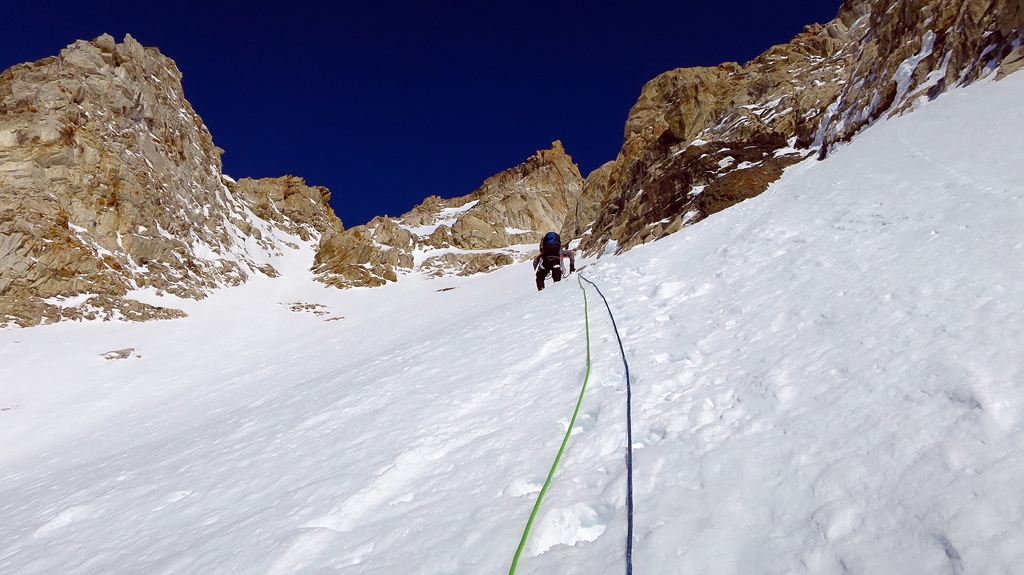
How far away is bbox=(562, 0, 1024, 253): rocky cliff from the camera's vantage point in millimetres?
19031

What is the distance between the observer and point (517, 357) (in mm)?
6172

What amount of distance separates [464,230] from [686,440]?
93796 millimetres

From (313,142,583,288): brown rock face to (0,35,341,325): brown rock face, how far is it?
11.2m

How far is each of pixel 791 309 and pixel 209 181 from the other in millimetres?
71068

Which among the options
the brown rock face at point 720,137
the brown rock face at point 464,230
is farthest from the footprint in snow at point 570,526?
the brown rock face at point 464,230

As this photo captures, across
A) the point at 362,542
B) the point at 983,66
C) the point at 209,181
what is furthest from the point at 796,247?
the point at 209,181

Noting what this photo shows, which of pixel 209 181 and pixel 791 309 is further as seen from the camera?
pixel 209 181

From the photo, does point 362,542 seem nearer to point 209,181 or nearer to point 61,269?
point 61,269

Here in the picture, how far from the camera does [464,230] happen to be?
313ft

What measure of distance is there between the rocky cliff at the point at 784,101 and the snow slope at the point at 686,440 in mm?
14104

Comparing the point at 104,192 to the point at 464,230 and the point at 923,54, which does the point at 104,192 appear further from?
the point at 464,230

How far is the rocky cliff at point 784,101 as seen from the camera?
62.4 feet

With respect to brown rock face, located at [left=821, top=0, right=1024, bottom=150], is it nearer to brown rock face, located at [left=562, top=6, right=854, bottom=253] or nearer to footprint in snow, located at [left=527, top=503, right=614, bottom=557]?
brown rock face, located at [left=562, top=6, right=854, bottom=253]

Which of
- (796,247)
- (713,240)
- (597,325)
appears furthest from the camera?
(713,240)
